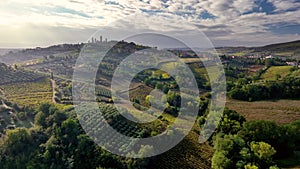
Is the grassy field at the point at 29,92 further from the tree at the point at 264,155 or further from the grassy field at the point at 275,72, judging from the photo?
the grassy field at the point at 275,72

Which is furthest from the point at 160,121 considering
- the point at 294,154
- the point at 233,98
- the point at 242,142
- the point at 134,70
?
the point at 134,70

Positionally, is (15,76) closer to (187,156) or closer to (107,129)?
(107,129)

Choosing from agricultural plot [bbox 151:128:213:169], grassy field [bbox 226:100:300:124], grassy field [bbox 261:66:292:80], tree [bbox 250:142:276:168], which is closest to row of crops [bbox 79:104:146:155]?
agricultural plot [bbox 151:128:213:169]

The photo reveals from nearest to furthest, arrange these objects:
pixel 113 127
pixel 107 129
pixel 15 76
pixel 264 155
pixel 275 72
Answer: pixel 264 155 → pixel 107 129 → pixel 113 127 → pixel 15 76 → pixel 275 72

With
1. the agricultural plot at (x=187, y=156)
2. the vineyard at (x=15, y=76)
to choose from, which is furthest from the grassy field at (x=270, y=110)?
the vineyard at (x=15, y=76)

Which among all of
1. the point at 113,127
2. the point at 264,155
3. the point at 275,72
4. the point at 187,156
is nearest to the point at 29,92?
the point at 113,127

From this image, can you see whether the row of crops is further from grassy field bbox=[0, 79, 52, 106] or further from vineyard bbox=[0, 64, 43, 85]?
vineyard bbox=[0, 64, 43, 85]
